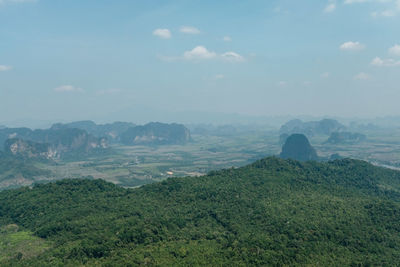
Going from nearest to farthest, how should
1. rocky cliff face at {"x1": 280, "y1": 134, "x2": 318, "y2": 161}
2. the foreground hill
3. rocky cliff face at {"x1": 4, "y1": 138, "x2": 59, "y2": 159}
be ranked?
the foreground hill
rocky cliff face at {"x1": 280, "y1": 134, "x2": 318, "y2": 161}
rocky cliff face at {"x1": 4, "y1": 138, "x2": 59, "y2": 159}

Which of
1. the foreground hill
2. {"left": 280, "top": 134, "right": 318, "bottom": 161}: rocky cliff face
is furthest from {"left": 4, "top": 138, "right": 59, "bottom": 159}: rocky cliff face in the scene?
{"left": 280, "top": 134, "right": 318, "bottom": 161}: rocky cliff face

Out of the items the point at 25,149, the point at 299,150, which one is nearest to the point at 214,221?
the point at 299,150

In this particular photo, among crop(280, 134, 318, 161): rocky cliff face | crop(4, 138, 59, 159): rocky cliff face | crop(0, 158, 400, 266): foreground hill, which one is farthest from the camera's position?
crop(4, 138, 59, 159): rocky cliff face

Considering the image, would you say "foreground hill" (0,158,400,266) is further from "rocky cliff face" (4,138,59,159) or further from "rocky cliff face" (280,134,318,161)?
"rocky cliff face" (4,138,59,159)

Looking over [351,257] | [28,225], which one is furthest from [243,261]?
[28,225]

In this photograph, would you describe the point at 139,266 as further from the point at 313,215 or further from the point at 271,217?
the point at 313,215

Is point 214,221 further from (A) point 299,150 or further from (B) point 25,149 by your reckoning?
(B) point 25,149
